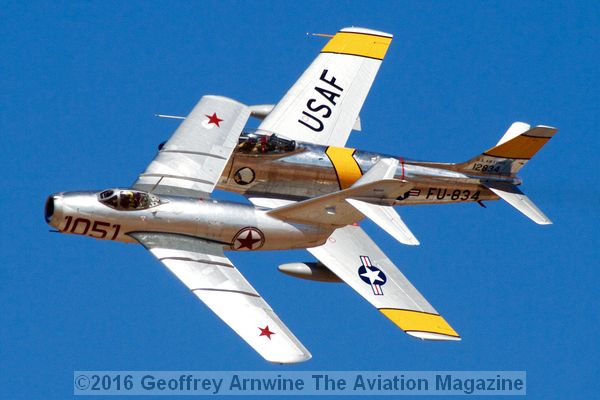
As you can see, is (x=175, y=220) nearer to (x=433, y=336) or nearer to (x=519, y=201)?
(x=433, y=336)

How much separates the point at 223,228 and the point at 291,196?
4.60 metres

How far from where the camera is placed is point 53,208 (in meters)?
40.9

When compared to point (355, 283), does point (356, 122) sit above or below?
above

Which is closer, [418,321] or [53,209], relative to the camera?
[53,209]

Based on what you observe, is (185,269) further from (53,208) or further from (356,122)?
(356,122)

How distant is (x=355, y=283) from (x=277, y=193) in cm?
362

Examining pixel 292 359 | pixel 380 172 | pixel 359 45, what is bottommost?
pixel 292 359

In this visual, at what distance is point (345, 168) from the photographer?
46.4 m

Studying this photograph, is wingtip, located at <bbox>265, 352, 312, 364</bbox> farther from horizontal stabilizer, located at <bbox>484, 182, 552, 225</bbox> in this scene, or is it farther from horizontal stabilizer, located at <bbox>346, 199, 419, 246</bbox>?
horizontal stabilizer, located at <bbox>484, 182, 552, 225</bbox>

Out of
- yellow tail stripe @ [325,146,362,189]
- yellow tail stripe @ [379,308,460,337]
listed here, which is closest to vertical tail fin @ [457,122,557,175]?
yellow tail stripe @ [325,146,362,189]

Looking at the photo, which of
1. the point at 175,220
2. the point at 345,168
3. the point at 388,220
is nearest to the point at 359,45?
the point at 345,168

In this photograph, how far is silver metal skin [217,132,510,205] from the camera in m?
45.8

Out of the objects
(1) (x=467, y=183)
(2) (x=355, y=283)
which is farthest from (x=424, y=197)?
(2) (x=355, y=283)

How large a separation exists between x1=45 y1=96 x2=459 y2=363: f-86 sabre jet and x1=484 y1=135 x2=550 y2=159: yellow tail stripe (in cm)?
478
